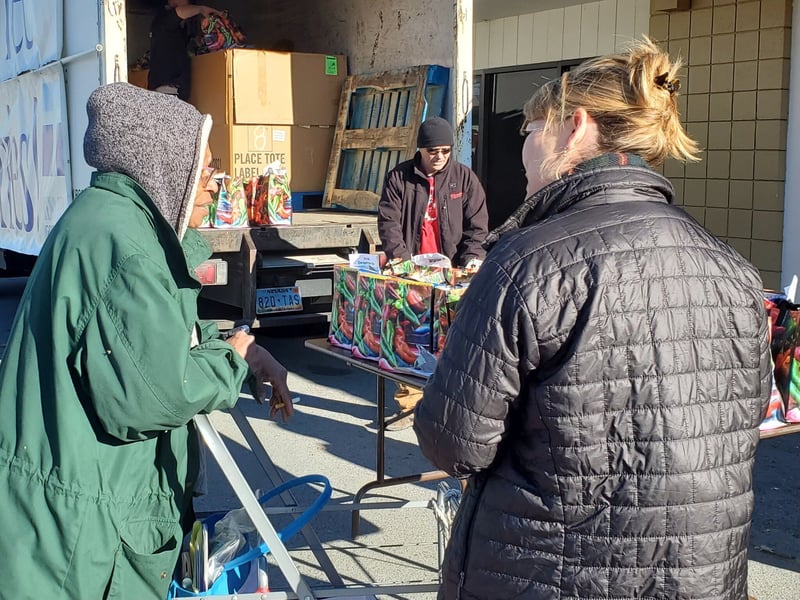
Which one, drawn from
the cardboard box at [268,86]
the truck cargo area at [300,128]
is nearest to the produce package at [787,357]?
the truck cargo area at [300,128]

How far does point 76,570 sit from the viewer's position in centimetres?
205

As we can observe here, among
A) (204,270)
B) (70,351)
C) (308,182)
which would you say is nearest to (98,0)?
(204,270)

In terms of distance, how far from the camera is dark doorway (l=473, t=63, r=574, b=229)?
430 inches

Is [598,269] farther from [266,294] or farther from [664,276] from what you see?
[266,294]

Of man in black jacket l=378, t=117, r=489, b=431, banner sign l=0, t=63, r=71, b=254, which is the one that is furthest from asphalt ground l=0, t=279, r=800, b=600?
banner sign l=0, t=63, r=71, b=254

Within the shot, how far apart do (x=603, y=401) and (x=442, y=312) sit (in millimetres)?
1671

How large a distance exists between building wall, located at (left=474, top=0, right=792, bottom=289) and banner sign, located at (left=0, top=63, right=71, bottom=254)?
4414mm

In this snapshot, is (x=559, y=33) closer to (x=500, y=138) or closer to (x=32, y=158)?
(x=500, y=138)

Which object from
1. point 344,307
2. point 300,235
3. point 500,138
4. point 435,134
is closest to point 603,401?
point 344,307

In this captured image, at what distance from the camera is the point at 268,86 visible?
7949 mm

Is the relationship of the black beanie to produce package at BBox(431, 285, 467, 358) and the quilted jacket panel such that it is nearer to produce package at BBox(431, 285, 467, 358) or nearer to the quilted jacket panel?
produce package at BBox(431, 285, 467, 358)

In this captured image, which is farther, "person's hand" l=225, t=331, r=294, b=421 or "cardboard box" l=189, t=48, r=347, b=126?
"cardboard box" l=189, t=48, r=347, b=126

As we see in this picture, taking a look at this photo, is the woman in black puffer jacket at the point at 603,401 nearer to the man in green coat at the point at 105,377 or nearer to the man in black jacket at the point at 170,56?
the man in green coat at the point at 105,377

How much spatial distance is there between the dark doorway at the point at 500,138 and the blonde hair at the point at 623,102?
Result: 9.08 m
